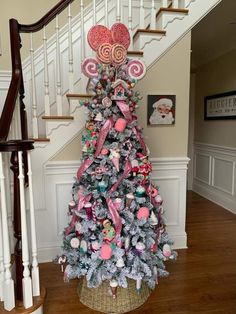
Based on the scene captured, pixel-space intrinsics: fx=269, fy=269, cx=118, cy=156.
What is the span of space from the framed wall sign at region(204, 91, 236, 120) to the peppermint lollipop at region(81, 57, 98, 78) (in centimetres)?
268

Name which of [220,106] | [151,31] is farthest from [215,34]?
[151,31]

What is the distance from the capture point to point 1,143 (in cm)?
146

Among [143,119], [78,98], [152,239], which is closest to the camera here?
[152,239]

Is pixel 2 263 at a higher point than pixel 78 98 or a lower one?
lower

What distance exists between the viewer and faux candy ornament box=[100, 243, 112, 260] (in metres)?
1.73

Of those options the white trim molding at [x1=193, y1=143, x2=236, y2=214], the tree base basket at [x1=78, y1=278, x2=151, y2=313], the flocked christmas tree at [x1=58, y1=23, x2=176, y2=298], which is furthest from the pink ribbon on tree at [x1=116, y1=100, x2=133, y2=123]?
the white trim molding at [x1=193, y1=143, x2=236, y2=214]

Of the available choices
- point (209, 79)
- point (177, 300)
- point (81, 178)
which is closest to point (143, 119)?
point (81, 178)

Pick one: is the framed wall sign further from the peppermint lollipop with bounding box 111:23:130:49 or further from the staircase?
the peppermint lollipop with bounding box 111:23:130:49

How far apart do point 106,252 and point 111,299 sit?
0.38 m

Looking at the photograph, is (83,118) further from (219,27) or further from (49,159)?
(219,27)

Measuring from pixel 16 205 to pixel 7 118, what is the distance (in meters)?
0.54

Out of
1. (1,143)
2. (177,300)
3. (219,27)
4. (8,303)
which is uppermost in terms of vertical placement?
(219,27)

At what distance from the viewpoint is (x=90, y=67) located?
1.85 metres

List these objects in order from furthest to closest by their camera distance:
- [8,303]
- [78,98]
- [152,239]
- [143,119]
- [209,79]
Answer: [209,79] < [143,119] < [78,98] < [152,239] < [8,303]
